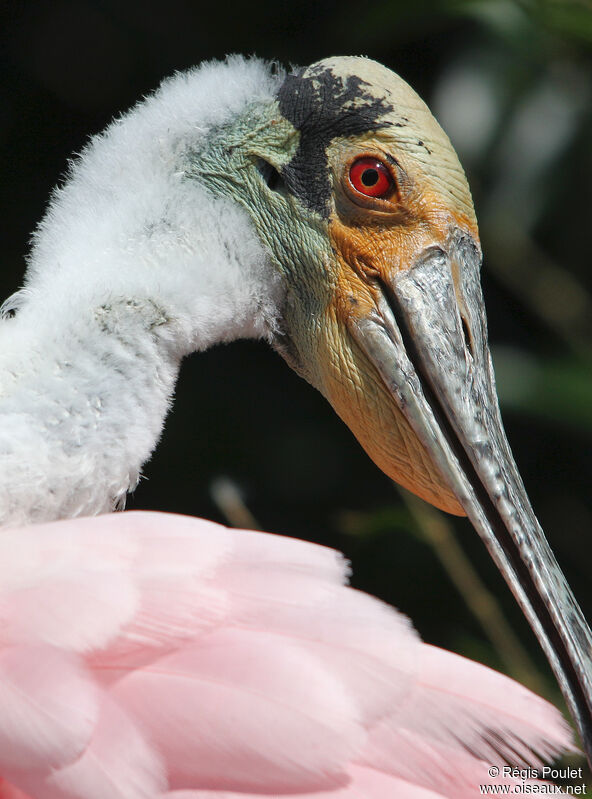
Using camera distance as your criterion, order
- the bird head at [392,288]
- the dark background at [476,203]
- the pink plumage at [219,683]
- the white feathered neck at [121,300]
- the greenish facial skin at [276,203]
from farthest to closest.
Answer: the dark background at [476,203], the greenish facial skin at [276,203], the bird head at [392,288], the white feathered neck at [121,300], the pink plumage at [219,683]

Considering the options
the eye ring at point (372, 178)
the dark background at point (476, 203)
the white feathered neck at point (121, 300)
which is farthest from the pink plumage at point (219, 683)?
the dark background at point (476, 203)

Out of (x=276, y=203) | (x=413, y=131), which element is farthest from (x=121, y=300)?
(x=413, y=131)

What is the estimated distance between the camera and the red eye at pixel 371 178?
1573mm

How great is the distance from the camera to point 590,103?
267 cm

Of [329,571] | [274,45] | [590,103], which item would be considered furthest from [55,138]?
[329,571]

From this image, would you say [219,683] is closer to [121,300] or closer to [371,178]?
[121,300]

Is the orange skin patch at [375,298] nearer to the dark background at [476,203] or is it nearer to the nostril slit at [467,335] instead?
the nostril slit at [467,335]

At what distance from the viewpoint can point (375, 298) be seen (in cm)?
159

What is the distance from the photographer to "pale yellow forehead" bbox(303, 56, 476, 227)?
5.18 ft

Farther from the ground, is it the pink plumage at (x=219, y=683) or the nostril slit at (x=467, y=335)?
the nostril slit at (x=467, y=335)

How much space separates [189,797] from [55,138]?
2520 millimetres

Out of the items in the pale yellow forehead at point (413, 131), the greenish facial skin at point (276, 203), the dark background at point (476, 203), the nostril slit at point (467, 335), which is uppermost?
the pale yellow forehead at point (413, 131)

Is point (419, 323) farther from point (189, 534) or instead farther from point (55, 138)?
point (55, 138)

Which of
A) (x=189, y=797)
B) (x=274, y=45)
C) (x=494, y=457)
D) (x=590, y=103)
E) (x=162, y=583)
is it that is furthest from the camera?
(x=274, y=45)
